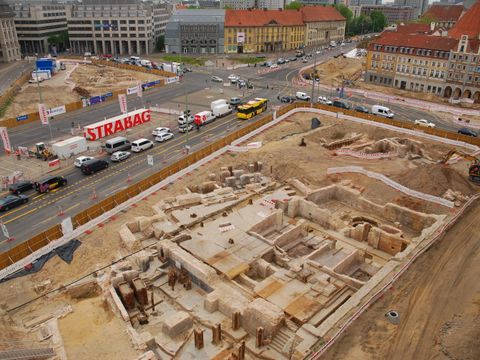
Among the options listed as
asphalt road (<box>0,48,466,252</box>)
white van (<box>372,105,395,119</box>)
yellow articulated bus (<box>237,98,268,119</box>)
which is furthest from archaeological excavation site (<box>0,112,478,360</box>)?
white van (<box>372,105,395,119</box>)

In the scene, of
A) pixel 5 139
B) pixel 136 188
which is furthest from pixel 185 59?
pixel 136 188

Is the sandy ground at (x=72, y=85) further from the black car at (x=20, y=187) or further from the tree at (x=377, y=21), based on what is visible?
the tree at (x=377, y=21)

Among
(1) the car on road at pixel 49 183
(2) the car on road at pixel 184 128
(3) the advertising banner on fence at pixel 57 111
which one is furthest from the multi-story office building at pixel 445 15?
(1) the car on road at pixel 49 183

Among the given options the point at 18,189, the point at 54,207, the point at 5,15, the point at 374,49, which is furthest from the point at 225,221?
the point at 5,15

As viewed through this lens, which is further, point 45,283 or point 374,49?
point 374,49

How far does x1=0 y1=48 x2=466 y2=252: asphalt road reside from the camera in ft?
127

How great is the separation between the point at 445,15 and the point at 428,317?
551 ft

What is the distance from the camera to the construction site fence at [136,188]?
3042cm

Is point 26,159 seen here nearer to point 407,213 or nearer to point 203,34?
point 407,213

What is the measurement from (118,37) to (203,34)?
28.6 metres

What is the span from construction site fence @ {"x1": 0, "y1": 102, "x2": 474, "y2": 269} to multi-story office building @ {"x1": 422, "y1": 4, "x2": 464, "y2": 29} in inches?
4613

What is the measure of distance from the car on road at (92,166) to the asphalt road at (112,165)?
580 millimetres

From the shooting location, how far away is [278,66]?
111625 mm

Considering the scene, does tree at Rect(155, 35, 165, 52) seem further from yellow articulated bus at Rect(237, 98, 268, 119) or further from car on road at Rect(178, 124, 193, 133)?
car on road at Rect(178, 124, 193, 133)
